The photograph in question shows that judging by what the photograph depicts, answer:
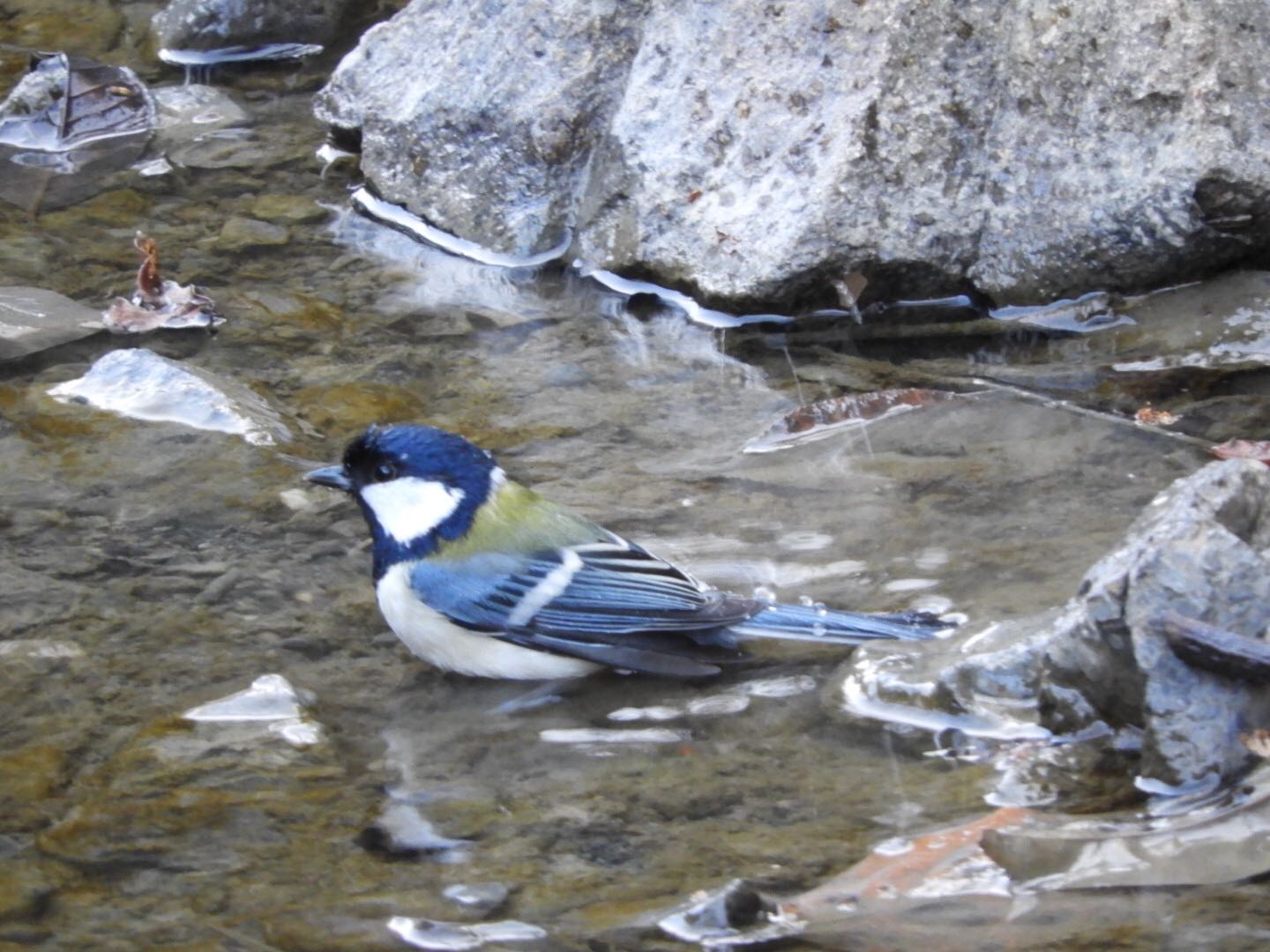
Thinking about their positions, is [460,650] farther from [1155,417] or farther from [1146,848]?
[1155,417]

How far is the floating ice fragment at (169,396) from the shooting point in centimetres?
460

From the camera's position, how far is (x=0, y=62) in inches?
295

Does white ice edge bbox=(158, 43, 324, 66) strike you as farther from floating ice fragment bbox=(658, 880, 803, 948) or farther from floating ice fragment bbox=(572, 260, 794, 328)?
floating ice fragment bbox=(658, 880, 803, 948)

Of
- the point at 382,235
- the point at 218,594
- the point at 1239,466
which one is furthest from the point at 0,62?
the point at 1239,466

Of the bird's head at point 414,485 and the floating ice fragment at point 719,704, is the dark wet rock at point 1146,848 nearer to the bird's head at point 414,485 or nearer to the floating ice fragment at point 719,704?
the floating ice fragment at point 719,704

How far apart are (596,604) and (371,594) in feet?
2.04

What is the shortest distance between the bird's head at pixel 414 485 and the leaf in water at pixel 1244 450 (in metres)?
1.85

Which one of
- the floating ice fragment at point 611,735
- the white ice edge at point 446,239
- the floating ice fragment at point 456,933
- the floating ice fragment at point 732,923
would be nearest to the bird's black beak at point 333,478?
the floating ice fragment at point 611,735

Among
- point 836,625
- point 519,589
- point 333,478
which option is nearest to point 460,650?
point 519,589

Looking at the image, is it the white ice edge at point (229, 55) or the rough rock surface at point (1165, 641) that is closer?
the rough rock surface at point (1165, 641)

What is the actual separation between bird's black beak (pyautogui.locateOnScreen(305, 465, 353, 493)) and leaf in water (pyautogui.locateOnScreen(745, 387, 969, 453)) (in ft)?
3.83

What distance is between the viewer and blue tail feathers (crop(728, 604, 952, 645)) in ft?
11.6

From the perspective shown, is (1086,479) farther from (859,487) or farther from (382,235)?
(382,235)

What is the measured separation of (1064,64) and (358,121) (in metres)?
2.78
